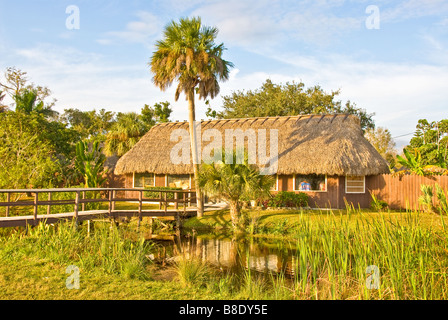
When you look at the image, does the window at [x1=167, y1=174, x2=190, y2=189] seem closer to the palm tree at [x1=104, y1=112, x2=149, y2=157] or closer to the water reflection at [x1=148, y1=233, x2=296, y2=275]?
the palm tree at [x1=104, y1=112, x2=149, y2=157]

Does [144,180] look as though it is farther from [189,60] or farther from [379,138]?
[379,138]

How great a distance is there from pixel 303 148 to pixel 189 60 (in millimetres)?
6953

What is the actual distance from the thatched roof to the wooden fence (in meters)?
0.62

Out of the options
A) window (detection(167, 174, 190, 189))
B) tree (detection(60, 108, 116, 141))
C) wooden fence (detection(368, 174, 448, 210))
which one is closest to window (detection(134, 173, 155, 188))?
window (detection(167, 174, 190, 189))

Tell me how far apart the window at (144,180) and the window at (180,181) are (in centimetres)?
115

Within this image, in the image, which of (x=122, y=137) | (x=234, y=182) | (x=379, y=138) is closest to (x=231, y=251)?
(x=234, y=182)

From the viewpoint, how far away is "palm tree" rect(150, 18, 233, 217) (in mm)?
15328

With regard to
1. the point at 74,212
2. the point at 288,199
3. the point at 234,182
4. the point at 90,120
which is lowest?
the point at 288,199

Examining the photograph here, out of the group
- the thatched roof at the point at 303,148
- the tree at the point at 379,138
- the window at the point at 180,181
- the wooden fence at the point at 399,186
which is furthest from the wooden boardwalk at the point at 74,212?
the tree at the point at 379,138

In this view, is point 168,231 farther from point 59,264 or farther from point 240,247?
point 59,264

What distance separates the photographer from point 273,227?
13.8 meters

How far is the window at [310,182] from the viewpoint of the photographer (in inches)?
703

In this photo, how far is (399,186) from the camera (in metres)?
16.8
